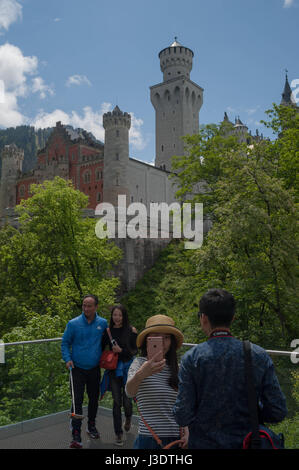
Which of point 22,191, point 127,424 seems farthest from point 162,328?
point 22,191

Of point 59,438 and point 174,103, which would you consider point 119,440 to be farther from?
point 174,103

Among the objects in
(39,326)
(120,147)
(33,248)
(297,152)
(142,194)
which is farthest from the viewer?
(142,194)

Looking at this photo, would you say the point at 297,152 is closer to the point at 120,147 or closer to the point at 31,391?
the point at 31,391

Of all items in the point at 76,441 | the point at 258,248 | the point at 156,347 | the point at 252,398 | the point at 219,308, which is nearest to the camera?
the point at 252,398

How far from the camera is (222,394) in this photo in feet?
7.97

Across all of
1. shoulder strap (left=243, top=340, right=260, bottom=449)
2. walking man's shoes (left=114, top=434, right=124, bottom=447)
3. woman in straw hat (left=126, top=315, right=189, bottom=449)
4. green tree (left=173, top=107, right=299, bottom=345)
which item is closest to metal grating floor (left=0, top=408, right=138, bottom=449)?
walking man's shoes (left=114, top=434, right=124, bottom=447)

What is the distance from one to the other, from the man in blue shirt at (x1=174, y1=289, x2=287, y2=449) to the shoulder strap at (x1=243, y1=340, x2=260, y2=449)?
45mm

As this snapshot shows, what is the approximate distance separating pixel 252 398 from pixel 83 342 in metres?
3.42

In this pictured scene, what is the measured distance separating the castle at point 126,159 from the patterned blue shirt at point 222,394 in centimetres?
3100

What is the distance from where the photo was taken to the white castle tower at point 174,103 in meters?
56.3

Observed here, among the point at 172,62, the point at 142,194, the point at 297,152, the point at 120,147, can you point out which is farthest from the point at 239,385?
the point at 172,62

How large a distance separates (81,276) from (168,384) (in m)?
22.1

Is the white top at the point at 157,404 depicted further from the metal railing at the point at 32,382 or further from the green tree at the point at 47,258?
the green tree at the point at 47,258

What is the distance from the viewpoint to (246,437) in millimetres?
2344
